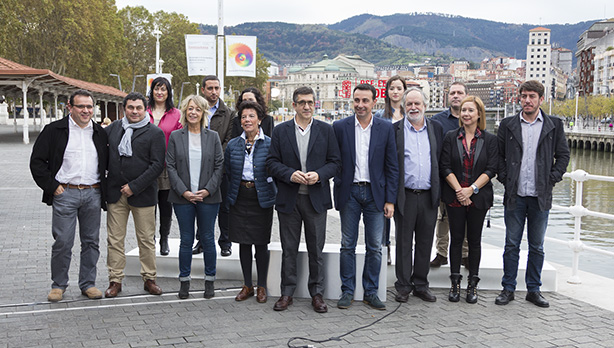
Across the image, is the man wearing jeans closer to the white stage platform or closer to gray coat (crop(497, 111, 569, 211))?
gray coat (crop(497, 111, 569, 211))

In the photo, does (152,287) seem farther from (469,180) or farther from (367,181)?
(469,180)

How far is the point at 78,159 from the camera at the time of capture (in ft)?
18.5

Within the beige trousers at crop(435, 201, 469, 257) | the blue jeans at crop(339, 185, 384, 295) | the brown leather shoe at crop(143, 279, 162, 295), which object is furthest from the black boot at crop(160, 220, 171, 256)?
the beige trousers at crop(435, 201, 469, 257)

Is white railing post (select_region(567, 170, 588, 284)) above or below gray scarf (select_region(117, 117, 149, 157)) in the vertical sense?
below

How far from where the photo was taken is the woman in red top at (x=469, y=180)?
5.71 meters

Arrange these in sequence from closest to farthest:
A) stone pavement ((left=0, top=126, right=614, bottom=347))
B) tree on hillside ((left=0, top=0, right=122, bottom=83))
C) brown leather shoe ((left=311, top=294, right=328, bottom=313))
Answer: stone pavement ((left=0, top=126, right=614, bottom=347)), brown leather shoe ((left=311, top=294, right=328, bottom=313)), tree on hillside ((left=0, top=0, right=122, bottom=83))

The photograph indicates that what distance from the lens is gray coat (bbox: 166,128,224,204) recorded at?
572 cm

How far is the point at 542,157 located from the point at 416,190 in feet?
3.95

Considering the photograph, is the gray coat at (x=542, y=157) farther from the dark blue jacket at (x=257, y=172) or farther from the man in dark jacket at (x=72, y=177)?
the man in dark jacket at (x=72, y=177)

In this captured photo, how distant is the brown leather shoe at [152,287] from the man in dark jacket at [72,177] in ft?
1.51

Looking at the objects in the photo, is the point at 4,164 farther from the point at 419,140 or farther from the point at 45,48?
the point at 45,48

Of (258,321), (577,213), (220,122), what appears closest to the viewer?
(258,321)

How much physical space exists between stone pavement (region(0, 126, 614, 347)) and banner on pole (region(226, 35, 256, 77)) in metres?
7.84

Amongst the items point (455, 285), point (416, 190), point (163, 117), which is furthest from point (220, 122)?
point (455, 285)
